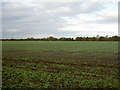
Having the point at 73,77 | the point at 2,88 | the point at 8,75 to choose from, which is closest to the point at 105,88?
the point at 73,77

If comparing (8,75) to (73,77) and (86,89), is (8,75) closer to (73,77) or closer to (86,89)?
(73,77)

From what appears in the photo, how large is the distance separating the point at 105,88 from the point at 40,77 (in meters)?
3.94

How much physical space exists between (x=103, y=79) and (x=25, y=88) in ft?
15.2

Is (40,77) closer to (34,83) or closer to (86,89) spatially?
(34,83)

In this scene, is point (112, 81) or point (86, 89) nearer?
point (86, 89)

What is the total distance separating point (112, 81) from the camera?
30.5ft

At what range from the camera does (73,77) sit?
32.4 ft

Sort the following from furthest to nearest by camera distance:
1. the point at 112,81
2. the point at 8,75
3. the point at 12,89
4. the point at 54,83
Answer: the point at 8,75
the point at 112,81
the point at 54,83
the point at 12,89

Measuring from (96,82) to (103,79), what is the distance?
0.84m

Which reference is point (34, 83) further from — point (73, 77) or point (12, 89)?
point (73, 77)

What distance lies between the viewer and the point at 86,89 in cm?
799

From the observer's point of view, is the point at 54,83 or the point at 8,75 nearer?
the point at 54,83

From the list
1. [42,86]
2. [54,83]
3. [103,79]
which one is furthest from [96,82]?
[42,86]

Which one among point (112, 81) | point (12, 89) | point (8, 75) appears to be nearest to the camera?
point (12, 89)
